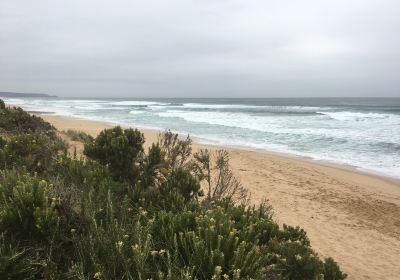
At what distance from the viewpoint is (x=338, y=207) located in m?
10.5

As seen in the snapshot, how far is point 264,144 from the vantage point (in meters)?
22.5

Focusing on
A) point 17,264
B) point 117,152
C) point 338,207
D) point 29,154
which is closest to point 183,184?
point 117,152

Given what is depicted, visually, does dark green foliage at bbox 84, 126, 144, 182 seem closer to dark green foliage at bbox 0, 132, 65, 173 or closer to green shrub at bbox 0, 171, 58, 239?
dark green foliage at bbox 0, 132, 65, 173

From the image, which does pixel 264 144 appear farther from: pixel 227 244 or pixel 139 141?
pixel 227 244

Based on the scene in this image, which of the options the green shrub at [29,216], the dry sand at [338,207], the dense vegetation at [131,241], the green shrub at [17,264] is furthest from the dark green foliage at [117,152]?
the dry sand at [338,207]

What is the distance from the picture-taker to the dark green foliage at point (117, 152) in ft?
21.0

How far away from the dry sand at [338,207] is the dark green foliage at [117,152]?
3806 millimetres

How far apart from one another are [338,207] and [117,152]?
6651 millimetres

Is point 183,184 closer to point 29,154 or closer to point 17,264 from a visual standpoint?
point 17,264

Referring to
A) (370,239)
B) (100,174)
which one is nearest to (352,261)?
(370,239)

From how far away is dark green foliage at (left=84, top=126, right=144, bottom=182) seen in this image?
6.40m

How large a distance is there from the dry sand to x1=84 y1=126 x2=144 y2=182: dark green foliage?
3806 millimetres

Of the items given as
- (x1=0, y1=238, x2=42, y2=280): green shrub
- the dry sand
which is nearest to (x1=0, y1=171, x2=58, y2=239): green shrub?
(x1=0, y1=238, x2=42, y2=280): green shrub

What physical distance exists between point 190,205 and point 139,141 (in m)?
3.06
